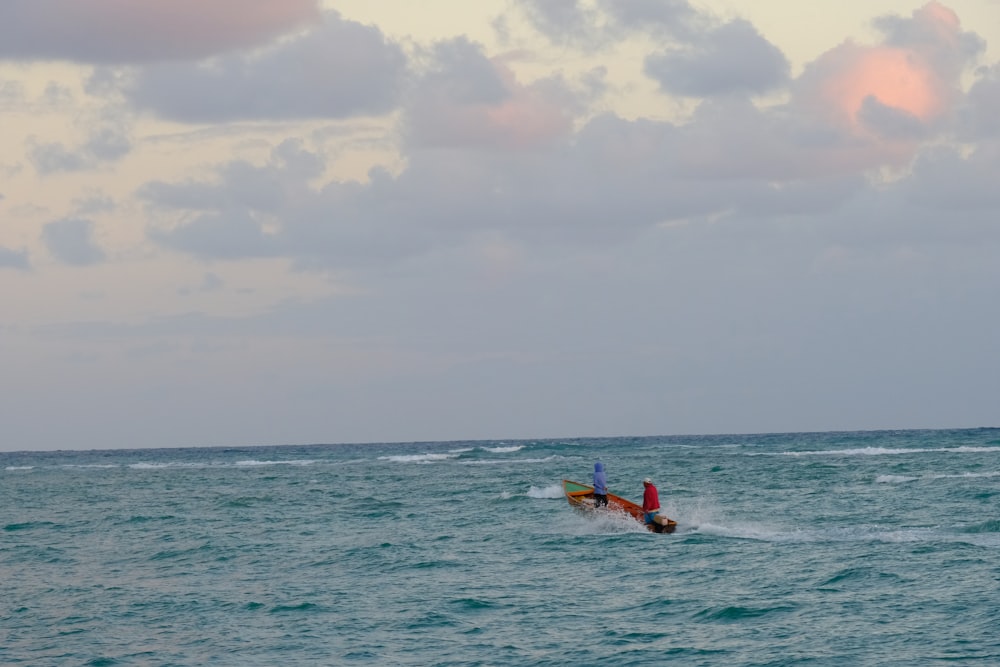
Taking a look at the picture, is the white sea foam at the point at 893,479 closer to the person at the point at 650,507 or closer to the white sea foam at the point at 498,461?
the person at the point at 650,507

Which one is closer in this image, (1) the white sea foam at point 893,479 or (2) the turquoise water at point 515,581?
(2) the turquoise water at point 515,581

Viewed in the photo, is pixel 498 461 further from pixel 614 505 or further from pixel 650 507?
pixel 650 507

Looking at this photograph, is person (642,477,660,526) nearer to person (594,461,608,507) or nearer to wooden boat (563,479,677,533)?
wooden boat (563,479,677,533)

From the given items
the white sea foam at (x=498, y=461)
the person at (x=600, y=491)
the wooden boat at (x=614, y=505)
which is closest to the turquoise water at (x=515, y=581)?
the wooden boat at (x=614, y=505)

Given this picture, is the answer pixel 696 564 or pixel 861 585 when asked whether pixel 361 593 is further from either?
pixel 861 585

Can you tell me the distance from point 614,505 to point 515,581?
10.8 meters

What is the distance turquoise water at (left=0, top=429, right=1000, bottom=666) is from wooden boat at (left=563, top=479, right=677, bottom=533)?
446 mm

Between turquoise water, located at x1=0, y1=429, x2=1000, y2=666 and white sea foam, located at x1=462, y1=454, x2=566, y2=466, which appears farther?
white sea foam, located at x1=462, y1=454, x2=566, y2=466

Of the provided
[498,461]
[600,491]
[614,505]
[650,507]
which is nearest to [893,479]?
[600,491]

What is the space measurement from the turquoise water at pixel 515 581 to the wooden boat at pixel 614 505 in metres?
0.45

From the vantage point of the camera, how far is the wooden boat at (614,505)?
1315 inches

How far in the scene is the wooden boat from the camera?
3341 cm

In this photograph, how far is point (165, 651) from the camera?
67.6 feet

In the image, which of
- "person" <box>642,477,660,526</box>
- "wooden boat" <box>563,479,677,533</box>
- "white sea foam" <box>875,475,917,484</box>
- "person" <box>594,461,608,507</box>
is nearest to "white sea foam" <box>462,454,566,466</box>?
"white sea foam" <box>875,475,917,484</box>
